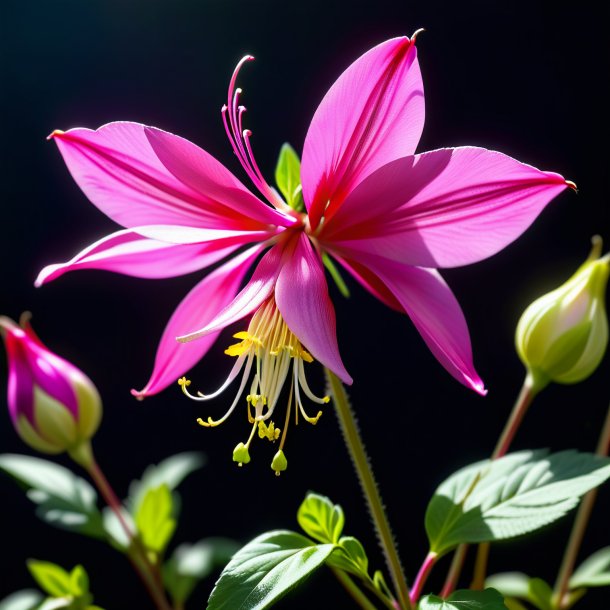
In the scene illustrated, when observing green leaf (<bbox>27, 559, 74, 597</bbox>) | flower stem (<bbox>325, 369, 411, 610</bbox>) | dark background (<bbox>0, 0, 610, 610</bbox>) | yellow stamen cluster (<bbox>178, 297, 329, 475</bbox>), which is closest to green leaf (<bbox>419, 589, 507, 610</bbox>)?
flower stem (<bbox>325, 369, 411, 610</bbox>)

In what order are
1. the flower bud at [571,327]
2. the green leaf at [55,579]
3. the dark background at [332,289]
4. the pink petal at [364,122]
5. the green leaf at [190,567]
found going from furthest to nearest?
the dark background at [332,289], the green leaf at [190,567], the green leaf at [55,579], the flower bud at [571,327], the pink petal at [364,122]

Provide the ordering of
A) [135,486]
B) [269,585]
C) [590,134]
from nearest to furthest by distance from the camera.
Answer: [269,585]
[135,486]
[590,134]

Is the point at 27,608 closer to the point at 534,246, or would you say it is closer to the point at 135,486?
the point at 135,486

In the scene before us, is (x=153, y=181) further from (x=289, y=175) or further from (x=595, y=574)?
(x=595, y=574)

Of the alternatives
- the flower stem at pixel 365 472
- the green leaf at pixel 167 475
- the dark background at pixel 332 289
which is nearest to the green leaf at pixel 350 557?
the flower stem at pixel 365 472

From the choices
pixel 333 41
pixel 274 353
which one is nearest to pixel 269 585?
pixel 274 353

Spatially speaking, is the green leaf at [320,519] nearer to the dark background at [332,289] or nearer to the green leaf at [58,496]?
the green leaf at [58,496]
